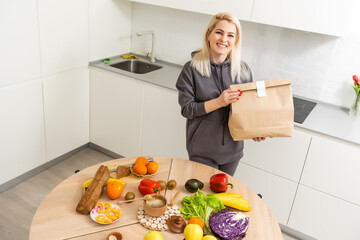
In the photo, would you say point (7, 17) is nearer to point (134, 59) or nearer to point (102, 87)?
point (102, 87)

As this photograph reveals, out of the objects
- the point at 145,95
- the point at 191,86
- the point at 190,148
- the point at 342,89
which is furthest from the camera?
the point at 145,95

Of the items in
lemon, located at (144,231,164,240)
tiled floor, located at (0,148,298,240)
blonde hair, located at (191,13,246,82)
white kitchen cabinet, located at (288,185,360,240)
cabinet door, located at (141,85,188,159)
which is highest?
blonde hair, located at (191,13,246,82)

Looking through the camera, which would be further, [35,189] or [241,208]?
[35,189]

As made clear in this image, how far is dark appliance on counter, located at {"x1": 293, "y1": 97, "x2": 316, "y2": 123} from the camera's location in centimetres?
234

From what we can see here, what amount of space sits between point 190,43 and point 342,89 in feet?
4.45

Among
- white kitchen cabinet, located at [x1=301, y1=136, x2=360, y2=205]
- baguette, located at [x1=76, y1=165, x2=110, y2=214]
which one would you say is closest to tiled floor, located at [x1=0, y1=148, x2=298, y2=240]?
white kitchen cabinet, located at [x1=301, y1=136, x2=360, y2=205]

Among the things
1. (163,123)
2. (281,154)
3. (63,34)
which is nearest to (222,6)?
(163,123)

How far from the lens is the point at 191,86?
190cm

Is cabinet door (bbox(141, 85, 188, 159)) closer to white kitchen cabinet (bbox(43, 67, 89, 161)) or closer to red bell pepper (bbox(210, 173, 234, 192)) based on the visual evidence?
white kitchen cabinet (bbox(43, 67, 89, 161))

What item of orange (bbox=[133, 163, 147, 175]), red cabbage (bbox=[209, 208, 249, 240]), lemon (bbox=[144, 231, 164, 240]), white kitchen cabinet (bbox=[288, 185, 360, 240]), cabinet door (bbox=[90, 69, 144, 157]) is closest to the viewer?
lemon (bbox=[144, 231, 164, 240])

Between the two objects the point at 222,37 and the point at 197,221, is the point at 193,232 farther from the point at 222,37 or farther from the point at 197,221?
the point at 222,37

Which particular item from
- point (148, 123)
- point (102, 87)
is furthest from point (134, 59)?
point (148, 123)

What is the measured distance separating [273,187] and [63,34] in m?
2.03

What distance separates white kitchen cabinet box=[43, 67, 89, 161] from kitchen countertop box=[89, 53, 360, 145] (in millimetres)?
245
